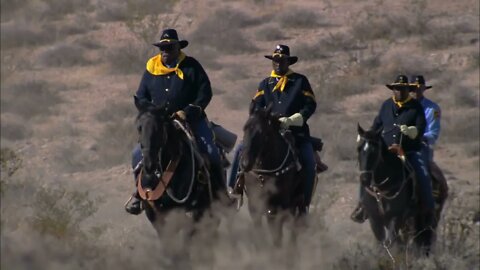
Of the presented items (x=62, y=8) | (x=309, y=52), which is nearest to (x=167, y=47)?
(x=309, y=52)

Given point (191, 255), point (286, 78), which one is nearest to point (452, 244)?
point (286, 78)

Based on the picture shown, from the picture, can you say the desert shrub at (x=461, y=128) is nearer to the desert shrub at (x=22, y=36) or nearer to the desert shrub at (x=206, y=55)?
the desert shrub at (x=206, y=55)

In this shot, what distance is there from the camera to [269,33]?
3791 cm

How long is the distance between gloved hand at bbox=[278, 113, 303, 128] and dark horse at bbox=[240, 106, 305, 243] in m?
0.09

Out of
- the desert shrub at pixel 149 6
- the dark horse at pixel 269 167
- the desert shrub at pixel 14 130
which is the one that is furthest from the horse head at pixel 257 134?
the desert shrub at pixel 149 6

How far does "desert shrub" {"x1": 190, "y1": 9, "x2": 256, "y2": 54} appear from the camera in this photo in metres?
37.2

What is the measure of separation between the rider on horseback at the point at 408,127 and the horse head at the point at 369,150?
18.3 inches

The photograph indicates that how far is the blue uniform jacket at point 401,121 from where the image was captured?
50.4 ft

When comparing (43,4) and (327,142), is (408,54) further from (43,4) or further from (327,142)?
(43,4)

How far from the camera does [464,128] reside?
27.8m

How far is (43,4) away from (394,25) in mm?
13200

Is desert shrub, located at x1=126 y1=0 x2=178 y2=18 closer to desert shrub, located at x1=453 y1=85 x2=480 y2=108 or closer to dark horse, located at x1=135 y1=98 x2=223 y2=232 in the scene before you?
desert shrub, located at x1=453 y1=85 x2=480 y2=108

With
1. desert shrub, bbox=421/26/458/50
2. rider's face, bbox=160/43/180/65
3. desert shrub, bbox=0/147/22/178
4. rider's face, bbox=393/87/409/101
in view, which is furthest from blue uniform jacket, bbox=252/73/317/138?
desert shrub, bbox=421/26/458/50

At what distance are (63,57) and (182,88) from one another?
22.7 metres
